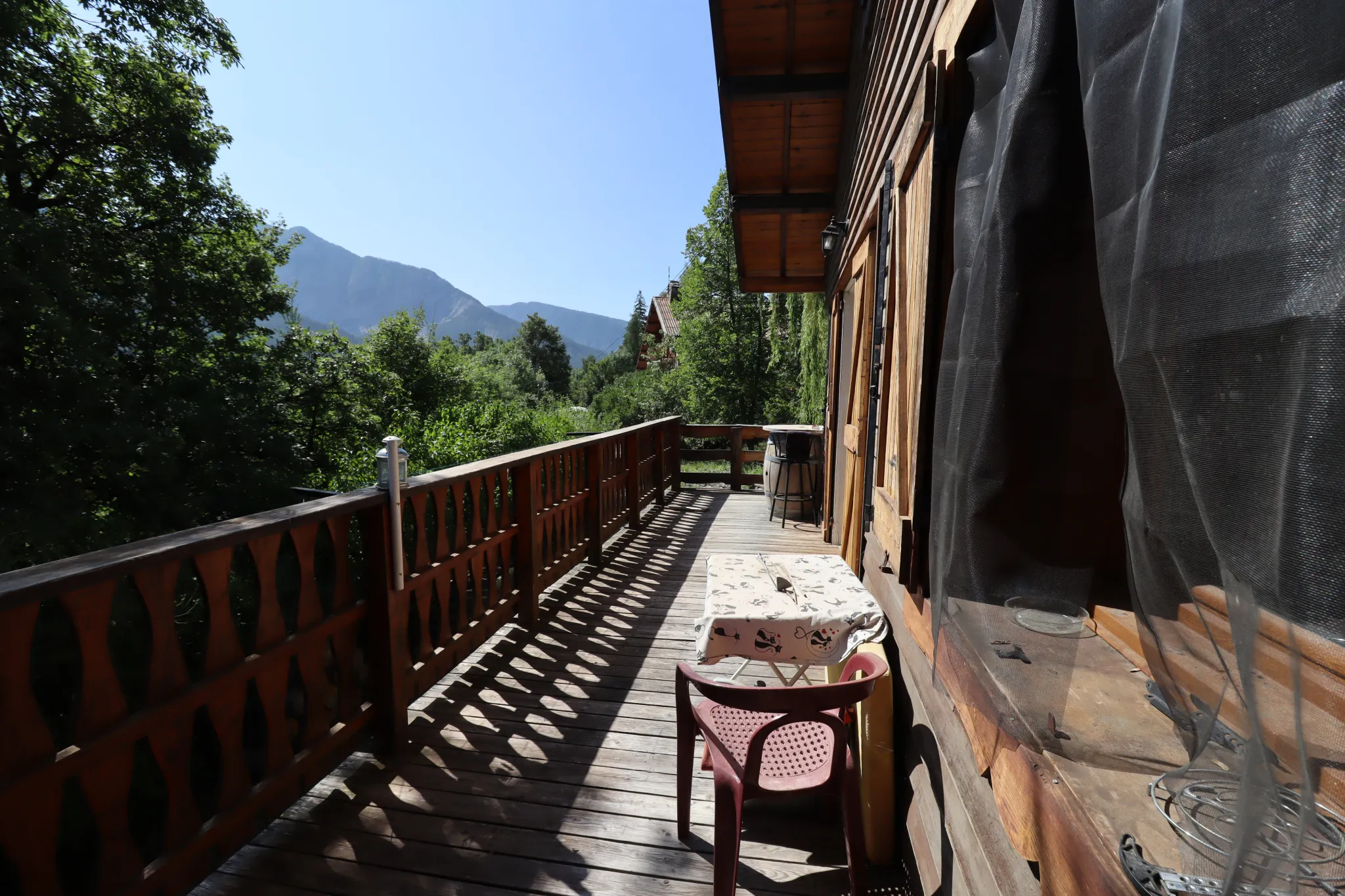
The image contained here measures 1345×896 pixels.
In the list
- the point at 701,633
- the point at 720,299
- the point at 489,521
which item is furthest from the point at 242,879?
the point at 720,299

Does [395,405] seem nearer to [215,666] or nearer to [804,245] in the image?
[804,245]

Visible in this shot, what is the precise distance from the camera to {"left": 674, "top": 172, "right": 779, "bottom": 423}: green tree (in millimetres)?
17203

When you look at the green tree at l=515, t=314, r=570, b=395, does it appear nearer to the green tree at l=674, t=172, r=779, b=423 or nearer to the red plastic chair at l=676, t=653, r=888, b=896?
the green tree at l=674, t=172, r=779, b=423

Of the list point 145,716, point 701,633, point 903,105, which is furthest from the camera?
point 903,105

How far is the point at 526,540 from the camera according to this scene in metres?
3.46

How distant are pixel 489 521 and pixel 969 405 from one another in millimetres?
2628

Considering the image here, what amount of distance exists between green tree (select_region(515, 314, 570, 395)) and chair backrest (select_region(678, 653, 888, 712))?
45.9m

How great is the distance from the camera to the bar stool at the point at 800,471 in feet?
19.9

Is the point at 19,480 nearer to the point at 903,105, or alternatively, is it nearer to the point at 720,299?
the point at 903,105

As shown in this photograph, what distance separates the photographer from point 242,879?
67.7 inches

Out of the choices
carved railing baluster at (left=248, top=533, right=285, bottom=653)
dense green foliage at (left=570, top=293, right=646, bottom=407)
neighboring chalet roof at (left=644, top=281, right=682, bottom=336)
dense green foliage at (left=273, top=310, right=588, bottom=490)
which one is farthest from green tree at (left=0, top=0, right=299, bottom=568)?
dense green foliage at (left=570, top=293, right=646, bottom=407)

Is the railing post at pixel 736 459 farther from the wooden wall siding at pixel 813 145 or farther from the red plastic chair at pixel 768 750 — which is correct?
the red plastic chair at pixel 768 750

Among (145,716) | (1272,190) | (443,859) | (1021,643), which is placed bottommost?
(443,859)

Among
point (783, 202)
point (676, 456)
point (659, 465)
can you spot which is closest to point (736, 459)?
point (676, 456)
